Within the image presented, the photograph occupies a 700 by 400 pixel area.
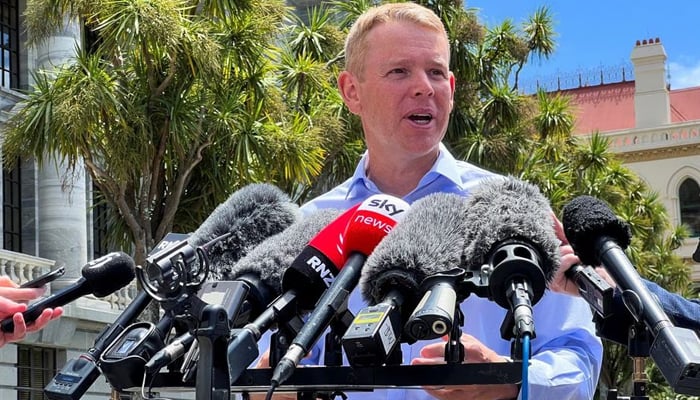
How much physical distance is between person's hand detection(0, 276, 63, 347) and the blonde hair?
113cm

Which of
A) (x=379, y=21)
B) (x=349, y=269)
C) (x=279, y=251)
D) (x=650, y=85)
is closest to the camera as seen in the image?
(x=349, y=269)

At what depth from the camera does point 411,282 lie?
241 centimetres

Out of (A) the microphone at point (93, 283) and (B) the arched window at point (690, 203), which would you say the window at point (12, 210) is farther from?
A: (B) the arched window at point (690, 203)

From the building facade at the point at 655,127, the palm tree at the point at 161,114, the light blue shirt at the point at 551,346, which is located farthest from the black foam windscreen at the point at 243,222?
the building facade at the point at 655,127

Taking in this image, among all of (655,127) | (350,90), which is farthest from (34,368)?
(655,127)

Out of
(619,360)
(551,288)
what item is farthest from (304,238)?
(619,360)

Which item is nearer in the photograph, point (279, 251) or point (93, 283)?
point (279, 251)

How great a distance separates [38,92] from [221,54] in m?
2.05

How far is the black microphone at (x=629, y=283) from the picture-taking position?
2000mm

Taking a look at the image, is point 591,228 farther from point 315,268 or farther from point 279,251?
point 279,251

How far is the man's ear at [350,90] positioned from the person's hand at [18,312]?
1083mm

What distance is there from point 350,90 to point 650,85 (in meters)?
51.0

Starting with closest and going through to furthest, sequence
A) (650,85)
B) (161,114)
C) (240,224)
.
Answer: (240,224) < (161,114) < (650,85)

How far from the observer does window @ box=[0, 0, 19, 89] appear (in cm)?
2158
